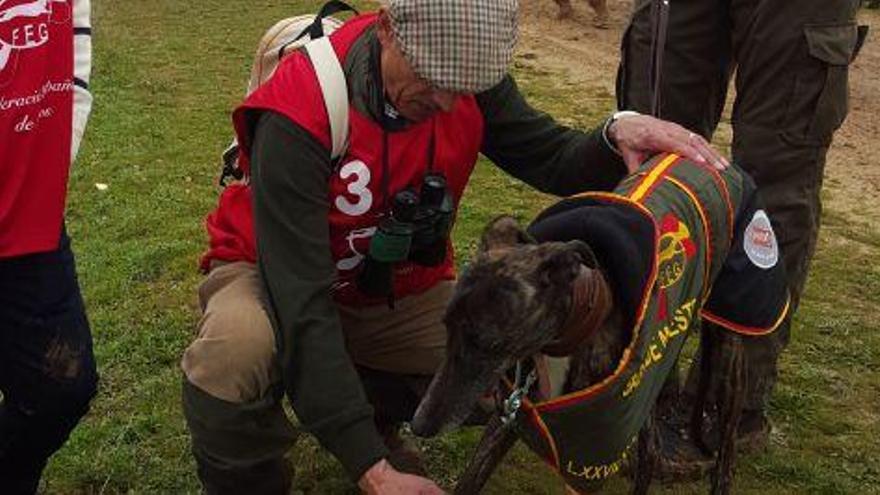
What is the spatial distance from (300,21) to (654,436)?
188 centimetres

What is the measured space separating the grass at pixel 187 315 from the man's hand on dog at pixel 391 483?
1.09 meters

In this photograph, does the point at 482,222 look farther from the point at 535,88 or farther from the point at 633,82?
the point at 535,88

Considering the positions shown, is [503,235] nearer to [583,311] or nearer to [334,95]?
[583,311]

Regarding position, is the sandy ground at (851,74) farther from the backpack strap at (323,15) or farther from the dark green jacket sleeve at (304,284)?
the dark green jacket sleeve at (304,284)

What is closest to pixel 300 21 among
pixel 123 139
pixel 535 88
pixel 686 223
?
pixel 686 223

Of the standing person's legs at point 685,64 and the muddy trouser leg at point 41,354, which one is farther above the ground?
the standing person's legs at point 685,64

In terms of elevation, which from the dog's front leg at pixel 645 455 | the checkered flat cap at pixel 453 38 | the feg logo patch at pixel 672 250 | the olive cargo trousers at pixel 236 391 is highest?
the checkered flat cap at pixel 453 38

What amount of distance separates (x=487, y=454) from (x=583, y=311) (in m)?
0.76

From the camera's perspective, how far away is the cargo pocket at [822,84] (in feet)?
12.0

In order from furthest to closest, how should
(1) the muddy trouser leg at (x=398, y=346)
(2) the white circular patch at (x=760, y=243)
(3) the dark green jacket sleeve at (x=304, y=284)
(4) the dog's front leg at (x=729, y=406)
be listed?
(1) the muddy trouser leg at (x=398, y=346)
(4) the dog's front leg at (x=729, y=406)
(2) the white circular patch at (x=760, y=243)
(3) the dark green jacket sleeve at (x=304, y=284)

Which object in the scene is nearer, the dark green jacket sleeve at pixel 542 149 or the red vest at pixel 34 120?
the red vest at pixel 34 120

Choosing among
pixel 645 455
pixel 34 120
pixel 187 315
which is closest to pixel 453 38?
pixel 34 120

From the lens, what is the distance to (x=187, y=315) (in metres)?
5.20

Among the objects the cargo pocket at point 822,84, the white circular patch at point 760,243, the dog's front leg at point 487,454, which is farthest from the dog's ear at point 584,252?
the cargo pocket at point 822,84
